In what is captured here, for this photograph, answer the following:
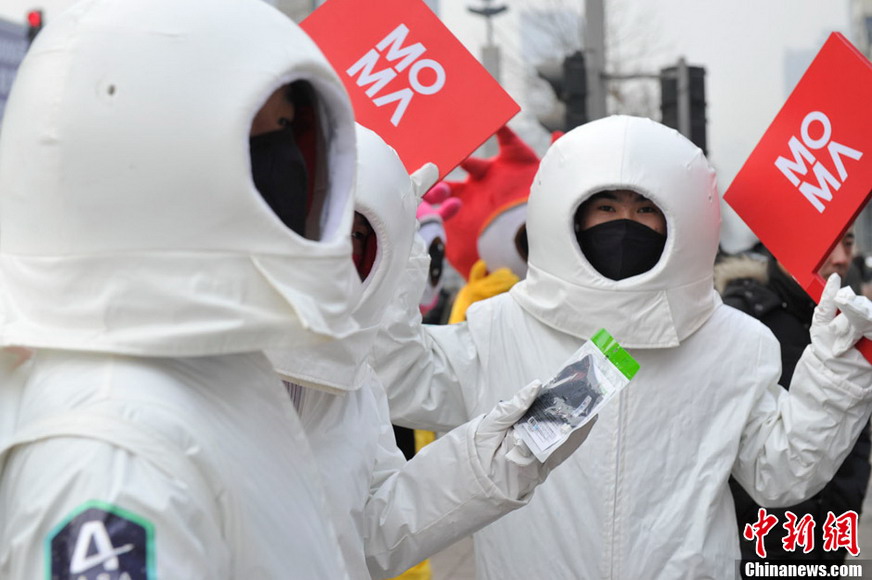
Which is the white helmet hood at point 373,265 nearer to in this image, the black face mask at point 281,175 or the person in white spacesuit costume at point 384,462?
the person in white spacesuit costume at point 384,462

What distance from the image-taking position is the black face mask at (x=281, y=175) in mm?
1713

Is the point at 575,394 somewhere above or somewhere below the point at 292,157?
below

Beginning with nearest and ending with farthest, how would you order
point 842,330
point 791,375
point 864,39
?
1. point 842,330
2. point 791,375
3. point 864,39

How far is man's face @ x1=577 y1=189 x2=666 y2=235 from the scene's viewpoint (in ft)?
11.4

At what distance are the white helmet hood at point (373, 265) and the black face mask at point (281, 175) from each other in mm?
332

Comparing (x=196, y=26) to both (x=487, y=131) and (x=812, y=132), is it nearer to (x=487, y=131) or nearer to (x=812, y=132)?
(x=487, y=131)

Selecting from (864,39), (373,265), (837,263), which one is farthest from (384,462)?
(864,39)

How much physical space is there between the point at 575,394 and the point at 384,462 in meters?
0.44

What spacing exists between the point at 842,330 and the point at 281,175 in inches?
76.0

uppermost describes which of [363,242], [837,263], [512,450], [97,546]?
[97,546]

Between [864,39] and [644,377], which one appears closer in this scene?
[644,377]

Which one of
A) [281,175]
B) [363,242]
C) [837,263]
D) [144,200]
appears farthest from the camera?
[837,263]

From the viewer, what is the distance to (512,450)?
230 cm

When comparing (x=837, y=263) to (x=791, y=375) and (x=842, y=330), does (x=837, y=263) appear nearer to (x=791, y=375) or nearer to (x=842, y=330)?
(x=791, y=375)
